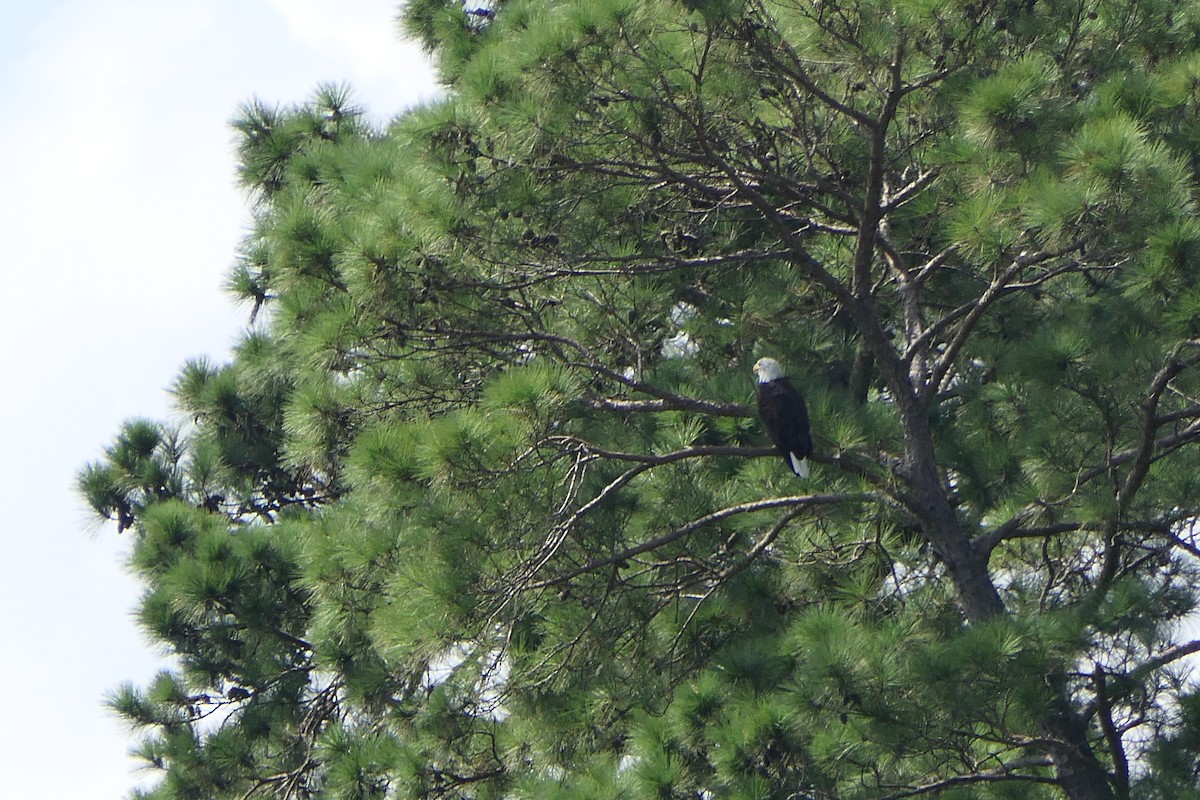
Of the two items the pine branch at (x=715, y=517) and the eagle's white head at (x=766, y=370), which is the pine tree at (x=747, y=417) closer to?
the pine branch at (x=715, y=517)

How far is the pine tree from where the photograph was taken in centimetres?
508

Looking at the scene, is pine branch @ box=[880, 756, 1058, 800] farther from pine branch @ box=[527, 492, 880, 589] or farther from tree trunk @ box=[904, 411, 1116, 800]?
pine branch @ box=[527, 492, 880, 589]

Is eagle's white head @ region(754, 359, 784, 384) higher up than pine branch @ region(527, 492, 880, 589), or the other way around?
eagle's white head @ region(754, 359, 784, 384)

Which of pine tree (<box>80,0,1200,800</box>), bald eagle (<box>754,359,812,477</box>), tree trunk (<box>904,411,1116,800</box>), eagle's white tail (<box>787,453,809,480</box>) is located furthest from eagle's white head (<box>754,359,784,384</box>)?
tree trunk (<box>904,411,1116,800</box>)

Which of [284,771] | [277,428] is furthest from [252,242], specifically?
[284,771]

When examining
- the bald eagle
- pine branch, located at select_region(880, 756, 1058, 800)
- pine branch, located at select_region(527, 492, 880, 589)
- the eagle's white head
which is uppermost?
the eagle's white head

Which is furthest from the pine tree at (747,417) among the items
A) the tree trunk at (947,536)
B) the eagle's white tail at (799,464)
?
the eagle's white tail at (799,464)

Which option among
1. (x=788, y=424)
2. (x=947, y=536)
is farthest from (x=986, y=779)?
(x=788, y=424)

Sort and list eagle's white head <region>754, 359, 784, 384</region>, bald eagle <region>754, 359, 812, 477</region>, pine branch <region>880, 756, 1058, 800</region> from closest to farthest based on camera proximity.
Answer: pine branch <region>880, 756, 1058, 800</region>, bald eagle <region>754, 359, 812, 477</region>, eagle's white head <region>754, 359, 784, 384</region>

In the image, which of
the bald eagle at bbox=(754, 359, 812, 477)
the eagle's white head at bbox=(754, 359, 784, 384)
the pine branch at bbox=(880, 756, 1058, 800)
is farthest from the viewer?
the eagle's white head at bbox=(754, 359, 784, 384)

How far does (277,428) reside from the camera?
923 centimetres

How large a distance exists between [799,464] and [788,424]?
15 cm

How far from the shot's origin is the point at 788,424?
18.1 ft

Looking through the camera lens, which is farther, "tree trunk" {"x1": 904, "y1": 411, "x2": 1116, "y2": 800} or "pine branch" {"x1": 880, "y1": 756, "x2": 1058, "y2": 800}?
"tree trunk" {"x1": 904, "y1": 411, "x2": 1116, "y2": 800}
